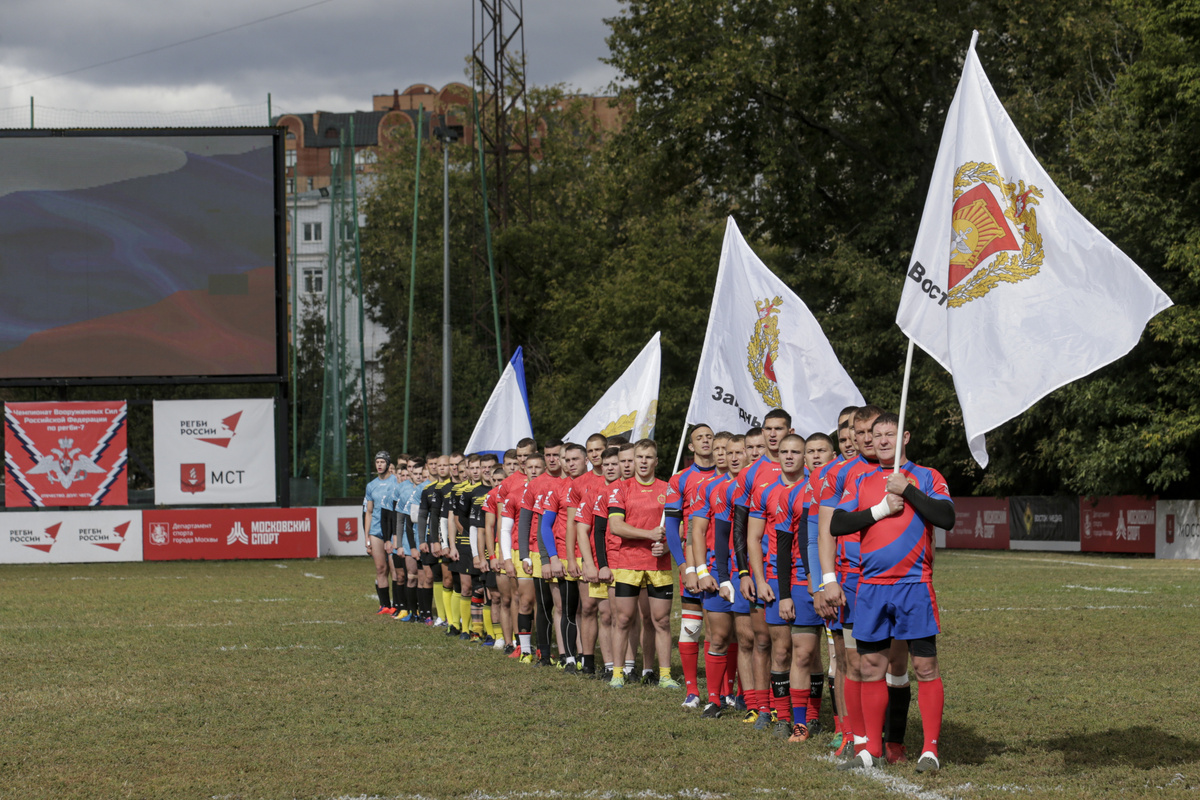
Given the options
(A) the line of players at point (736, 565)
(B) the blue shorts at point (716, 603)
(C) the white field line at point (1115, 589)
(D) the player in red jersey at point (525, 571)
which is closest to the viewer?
(A) the line of players at point (736, 565)

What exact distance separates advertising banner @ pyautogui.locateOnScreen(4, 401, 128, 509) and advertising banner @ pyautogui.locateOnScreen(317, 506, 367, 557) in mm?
4603

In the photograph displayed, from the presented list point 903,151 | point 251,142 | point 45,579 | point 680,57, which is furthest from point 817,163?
point 45,579

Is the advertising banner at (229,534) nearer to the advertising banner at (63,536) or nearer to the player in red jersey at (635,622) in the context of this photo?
the advertising banner at (63,536)

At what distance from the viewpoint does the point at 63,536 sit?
29.5m

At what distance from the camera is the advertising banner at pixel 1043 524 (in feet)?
107

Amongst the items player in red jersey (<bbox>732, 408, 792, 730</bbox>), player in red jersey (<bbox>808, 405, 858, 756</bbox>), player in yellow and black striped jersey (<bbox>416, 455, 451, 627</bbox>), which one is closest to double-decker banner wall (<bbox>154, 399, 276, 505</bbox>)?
player in yellow and black striped jersey (<bbox>416, 455, 451, 627</bbox>)

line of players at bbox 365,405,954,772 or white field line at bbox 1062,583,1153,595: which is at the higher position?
line of players at bbox 365,405,954,772

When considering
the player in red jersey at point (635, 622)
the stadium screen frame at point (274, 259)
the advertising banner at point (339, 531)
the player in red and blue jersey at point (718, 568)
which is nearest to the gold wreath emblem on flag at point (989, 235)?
the player in red and blue jersey at point (718, 568)

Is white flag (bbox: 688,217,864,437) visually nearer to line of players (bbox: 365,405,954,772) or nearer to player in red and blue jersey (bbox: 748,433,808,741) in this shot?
line of players (bbox: 365,405,954,772)

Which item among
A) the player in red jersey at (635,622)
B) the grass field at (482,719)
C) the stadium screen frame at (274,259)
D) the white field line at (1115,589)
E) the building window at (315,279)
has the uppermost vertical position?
the building window at (315,279)

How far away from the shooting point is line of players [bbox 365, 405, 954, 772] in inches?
288

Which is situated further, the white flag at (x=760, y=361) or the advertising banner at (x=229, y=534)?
the advertising banner at (x=229, y=534)

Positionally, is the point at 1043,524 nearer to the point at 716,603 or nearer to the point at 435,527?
the point at 435,527

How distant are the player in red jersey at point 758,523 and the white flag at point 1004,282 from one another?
1.45 meters
